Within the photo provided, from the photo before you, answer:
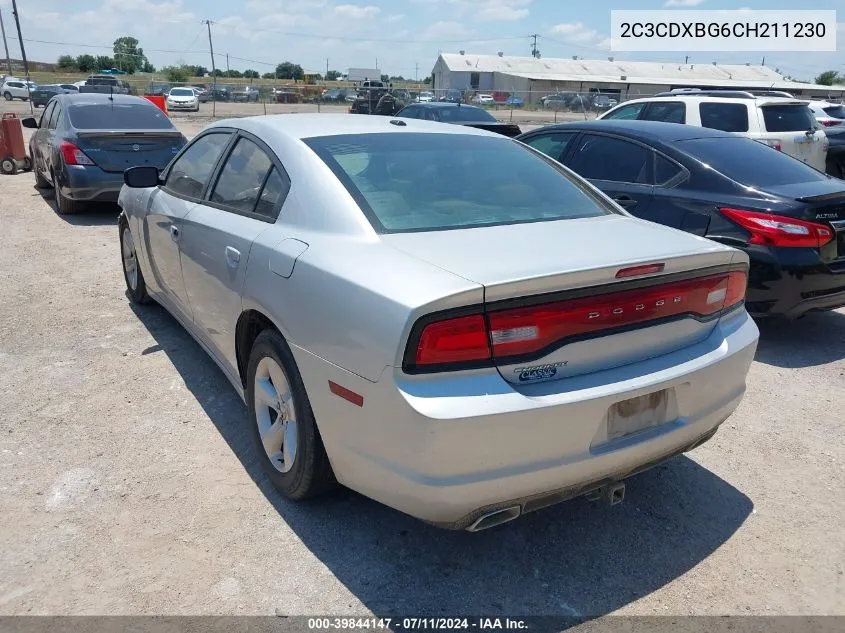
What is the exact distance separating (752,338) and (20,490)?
11.0 feet

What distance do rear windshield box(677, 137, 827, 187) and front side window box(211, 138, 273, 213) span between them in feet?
11.5

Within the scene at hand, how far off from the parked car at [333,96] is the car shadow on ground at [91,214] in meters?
38.8

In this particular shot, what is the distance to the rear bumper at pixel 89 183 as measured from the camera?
8805 millimetres

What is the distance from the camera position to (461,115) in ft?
48.6

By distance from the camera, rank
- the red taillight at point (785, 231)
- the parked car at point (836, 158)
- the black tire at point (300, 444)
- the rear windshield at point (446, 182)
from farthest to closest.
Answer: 1. the parked car at point (836, 158)
2. the red taillight at point (785, 231)
3. the rear windshield at point (446, 182)
4. the black tire at point (300, 444)

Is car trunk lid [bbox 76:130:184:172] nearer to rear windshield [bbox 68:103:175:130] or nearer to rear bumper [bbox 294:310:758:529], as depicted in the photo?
rear windshield [bbox 68:103:175:130]

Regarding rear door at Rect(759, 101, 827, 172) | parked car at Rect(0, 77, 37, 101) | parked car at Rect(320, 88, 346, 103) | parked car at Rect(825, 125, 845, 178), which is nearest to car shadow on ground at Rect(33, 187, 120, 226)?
rear door at Rect(759, 101, 827, 172)

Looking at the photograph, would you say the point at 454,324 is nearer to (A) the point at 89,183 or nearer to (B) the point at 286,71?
(A) the point at 89,183

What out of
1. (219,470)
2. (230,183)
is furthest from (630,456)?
(230,183)

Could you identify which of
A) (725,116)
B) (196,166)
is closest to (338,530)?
(196,166)

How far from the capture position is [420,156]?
3367 mm

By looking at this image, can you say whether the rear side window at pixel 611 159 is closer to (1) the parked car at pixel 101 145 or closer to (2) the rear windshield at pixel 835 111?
(1) the parked car at pixel 101 145

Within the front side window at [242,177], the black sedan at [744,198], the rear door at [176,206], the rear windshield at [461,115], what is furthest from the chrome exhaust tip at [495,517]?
the rear windshield at [461,115]

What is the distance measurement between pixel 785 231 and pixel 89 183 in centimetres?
799
